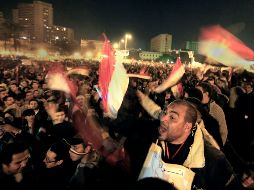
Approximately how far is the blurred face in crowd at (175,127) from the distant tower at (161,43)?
153 m

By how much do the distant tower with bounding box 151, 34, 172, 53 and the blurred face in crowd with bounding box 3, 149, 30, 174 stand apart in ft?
501

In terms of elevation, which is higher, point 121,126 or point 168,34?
point 168,34

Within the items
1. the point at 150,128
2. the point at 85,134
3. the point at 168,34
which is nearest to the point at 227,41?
the point at 150,128

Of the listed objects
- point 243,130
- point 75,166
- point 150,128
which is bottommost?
point 243,130

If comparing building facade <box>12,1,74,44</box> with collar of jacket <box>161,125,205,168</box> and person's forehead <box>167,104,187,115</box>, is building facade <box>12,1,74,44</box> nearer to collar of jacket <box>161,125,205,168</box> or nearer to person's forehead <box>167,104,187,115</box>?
person's forehead <box>167,104,187,115</box>

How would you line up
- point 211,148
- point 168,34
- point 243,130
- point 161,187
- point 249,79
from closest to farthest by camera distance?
point 161,187 < point 211,148 < point 243,130 < point 249,79 < point 168,34

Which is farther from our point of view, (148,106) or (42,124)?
(42,124)

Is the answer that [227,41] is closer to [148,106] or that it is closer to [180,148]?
[148,106]

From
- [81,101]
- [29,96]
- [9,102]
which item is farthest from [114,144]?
[29,96]

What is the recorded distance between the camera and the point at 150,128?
5.16 metres

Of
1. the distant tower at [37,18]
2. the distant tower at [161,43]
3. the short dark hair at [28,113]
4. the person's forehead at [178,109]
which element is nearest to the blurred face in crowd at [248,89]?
the short dark hair at [28,113]

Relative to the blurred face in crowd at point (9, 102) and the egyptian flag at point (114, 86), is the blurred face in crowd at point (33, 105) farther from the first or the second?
the egyptian flag at point (114, 86)

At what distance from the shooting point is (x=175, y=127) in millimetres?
3082

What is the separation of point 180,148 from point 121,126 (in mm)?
2439
